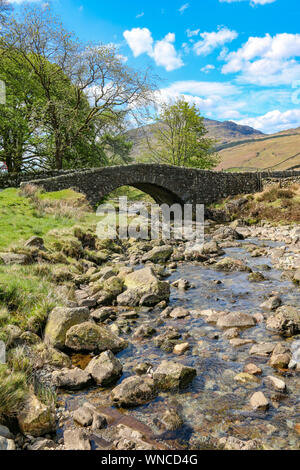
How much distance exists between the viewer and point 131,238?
15.8 m

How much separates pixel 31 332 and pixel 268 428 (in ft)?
12.8

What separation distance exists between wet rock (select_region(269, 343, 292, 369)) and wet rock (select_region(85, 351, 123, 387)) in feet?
7.63

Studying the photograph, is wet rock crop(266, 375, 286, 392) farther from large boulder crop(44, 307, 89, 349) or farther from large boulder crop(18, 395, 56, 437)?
large boulder crop(44, 307, 89, 349)

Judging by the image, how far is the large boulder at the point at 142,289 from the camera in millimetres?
8008

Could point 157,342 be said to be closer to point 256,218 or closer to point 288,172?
point 256,218

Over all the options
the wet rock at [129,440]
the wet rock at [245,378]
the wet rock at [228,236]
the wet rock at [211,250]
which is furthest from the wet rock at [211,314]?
the wet rock at [228,236]

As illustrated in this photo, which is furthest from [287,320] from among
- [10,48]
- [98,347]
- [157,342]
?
[10,48]

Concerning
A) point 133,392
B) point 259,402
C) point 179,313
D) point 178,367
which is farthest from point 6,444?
point 179,313

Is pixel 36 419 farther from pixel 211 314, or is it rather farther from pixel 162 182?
pixel 162 182

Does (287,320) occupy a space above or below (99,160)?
below

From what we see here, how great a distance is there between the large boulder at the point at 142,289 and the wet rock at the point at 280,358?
3.35 meters

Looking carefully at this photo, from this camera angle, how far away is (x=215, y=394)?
4.45 meters

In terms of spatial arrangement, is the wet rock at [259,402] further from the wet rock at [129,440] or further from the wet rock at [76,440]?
the wet rock at [76,440]

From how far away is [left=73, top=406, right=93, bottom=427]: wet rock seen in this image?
381 cm
